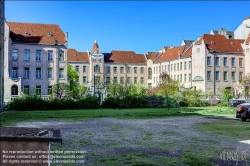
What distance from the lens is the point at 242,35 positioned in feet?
204

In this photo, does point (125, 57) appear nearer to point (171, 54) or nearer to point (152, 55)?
point (152, 55)

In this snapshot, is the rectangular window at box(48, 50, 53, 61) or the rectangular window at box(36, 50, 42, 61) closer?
the rectangular window at box(36, 50, 42, 61)

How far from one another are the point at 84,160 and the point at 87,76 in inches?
2582

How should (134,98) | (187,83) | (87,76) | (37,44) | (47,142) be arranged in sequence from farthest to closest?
1. (87,76)
2. (187,83)
3. (37,44)
4. (134,98)
5. (47,142)

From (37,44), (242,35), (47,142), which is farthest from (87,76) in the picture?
(47,142)

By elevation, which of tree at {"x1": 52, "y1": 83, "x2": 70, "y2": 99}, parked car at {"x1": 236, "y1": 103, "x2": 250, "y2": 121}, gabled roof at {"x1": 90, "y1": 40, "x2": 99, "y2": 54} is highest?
gabled roof at {"x1": 90, "y1": 40, "x2": 99, "y2": 54}

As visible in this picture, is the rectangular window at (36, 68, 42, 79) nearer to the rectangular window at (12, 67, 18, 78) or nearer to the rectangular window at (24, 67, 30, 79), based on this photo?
the rectangular window at (24, 67, 30, 79)

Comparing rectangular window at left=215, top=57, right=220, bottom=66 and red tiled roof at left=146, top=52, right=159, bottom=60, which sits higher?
red tiled roof at left=146, top=52, right=159, bottom=60

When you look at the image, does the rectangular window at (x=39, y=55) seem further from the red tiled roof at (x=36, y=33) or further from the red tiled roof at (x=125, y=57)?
the red tiled roof at (x=125, y=57)

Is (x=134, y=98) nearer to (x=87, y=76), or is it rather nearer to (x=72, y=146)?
(x=72, y=146)

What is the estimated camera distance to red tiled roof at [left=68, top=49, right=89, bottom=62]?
234 ft

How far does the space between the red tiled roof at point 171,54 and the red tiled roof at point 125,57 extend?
16.9 ft

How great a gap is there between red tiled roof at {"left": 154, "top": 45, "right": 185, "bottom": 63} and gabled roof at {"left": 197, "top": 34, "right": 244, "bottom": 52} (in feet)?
25.9

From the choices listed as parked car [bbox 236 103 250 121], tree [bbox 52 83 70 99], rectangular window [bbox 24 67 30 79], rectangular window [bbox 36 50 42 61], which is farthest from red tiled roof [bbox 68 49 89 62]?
parked car [bbox 236 103 250 121]
